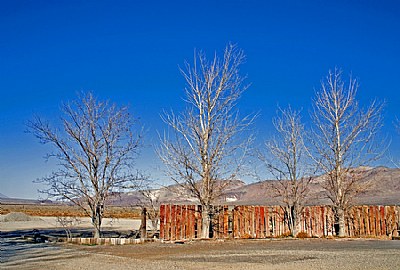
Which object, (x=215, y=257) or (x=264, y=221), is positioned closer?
(x=215, y=257)

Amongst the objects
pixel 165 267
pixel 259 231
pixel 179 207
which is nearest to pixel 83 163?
pixel 179 207

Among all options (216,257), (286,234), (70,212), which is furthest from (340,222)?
(70,212)

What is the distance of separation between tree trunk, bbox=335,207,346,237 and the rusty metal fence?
0.28 m

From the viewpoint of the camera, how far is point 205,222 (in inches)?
837

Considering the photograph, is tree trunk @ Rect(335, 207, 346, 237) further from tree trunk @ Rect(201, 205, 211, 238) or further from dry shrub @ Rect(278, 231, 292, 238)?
tree trunk @ Rect(201, 205, 211, 238)

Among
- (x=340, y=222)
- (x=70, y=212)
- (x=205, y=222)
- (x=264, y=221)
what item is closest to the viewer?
(x=205, y=222)

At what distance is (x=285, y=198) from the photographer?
24.0 m

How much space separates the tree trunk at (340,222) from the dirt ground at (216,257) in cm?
426

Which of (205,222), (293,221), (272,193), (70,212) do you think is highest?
(70,212)

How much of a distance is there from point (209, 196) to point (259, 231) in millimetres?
3121

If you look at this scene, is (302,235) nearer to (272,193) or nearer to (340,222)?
(340,222)

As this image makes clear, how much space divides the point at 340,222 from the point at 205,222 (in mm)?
6885

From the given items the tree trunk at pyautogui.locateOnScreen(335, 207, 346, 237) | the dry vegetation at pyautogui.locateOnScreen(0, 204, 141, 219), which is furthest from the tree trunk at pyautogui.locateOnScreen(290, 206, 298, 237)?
the dry vegetation at pyautogui.locateOnScreen(0, 204, 141, 219)

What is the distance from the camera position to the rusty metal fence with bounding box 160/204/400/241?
21234 millimetres
